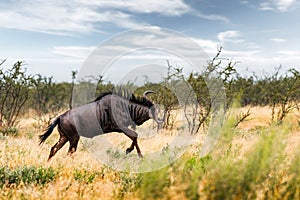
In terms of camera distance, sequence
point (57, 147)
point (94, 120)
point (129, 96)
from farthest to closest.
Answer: point (129, 96) → point (94, 120) → point (57, 147)

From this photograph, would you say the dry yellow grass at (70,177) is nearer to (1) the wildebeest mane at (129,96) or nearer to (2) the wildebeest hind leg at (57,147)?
(2) the wildebeest hind leg at (57,147)

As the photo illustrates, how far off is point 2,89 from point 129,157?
1258 centimetres

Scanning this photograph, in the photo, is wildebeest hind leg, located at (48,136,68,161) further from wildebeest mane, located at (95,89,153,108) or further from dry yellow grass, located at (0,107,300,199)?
wildebeest mane, located at (95,89,153,108)

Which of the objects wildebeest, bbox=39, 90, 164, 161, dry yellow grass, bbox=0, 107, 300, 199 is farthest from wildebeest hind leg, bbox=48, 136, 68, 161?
dry yellow grass, bbox=0, 107, 300, 199

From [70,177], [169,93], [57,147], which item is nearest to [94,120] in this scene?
[57,147]

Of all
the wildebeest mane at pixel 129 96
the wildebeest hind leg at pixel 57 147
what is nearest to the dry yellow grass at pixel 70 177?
the wildebeest hind leg at pixel 57 147

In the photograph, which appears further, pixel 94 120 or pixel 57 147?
pixel 94 120

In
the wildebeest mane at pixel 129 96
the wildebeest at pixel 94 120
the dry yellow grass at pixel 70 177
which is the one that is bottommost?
the dry yellow grass at pixel 70 177

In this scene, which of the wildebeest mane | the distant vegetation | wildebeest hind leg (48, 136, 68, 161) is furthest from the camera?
the distant vegetation

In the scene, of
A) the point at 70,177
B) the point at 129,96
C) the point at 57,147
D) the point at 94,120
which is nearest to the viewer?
the point at 70,177

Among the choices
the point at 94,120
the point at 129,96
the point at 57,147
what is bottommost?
the point at 57,147

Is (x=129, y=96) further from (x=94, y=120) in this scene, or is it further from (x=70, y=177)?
(x=70, y=177)

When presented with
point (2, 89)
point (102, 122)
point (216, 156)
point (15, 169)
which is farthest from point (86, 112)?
point (2, 89)

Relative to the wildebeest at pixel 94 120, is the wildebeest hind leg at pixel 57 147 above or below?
below
